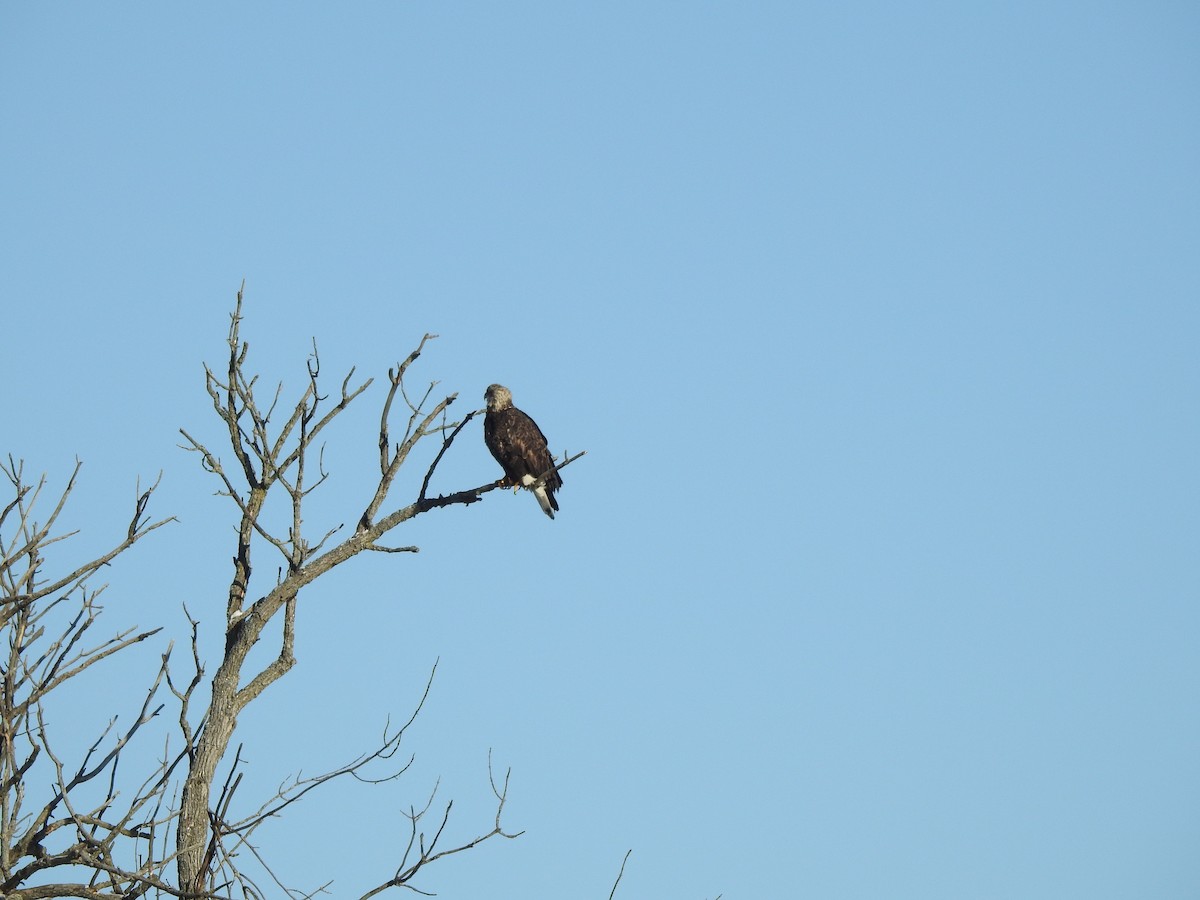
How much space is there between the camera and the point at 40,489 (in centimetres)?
500

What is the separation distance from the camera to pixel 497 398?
9.71 meters

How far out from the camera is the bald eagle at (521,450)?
9281 millimetres

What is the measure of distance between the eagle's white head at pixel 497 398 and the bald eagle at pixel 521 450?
0.01m

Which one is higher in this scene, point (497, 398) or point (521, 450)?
point (497, 398)

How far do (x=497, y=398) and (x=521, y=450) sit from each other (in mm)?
579

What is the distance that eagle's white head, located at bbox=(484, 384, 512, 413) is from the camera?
9.66 meters

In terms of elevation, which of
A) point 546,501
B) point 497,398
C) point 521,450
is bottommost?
point 546,501

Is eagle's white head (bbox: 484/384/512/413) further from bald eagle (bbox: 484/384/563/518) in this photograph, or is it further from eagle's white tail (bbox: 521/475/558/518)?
eagle's white tail (bbox: 521/475/558/518)

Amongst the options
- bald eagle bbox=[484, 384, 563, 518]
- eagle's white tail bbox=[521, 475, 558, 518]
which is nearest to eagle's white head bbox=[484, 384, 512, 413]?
bald eagle bbox=[484, 384, 563, 518]

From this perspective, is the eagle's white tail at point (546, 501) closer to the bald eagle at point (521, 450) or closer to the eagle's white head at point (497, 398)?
the bald eagle at point (521, 450)

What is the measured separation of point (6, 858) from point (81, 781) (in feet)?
1.46

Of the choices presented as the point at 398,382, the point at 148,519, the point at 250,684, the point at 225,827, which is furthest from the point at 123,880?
the point at 398,382

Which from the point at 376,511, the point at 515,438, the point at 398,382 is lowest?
the point at 376,511

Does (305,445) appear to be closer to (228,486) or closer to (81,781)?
(228,486)
